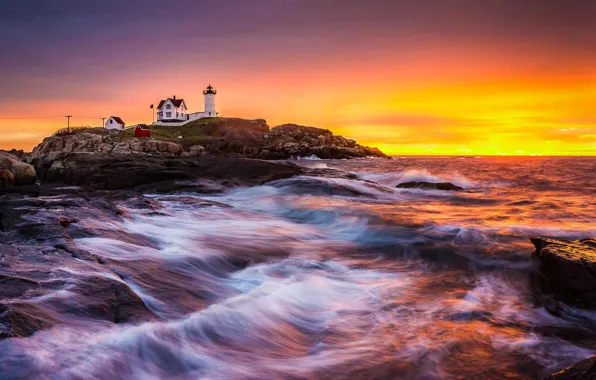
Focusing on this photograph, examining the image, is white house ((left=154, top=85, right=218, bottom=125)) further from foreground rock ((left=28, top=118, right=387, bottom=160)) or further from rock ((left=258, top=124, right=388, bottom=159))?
rock ((left=258, top=124, right=388, bottom=159))

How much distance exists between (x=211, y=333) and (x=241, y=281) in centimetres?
203

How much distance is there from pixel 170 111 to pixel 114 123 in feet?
46.0

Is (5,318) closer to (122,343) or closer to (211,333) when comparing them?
(122,343)

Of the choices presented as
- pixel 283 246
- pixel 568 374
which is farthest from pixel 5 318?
pixel 283 246

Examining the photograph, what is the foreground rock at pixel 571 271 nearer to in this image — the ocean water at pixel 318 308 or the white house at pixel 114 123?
the ocean water at pixel 318 308

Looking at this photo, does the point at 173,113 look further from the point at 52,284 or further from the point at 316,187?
the point at 52,284

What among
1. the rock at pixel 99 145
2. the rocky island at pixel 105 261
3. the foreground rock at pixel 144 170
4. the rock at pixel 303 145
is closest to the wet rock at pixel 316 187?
the rocky island at pixel 105 261

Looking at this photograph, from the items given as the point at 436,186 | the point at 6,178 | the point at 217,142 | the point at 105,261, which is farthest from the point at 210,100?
the point at 105,261

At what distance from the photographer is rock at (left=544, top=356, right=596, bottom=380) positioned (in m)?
2.76

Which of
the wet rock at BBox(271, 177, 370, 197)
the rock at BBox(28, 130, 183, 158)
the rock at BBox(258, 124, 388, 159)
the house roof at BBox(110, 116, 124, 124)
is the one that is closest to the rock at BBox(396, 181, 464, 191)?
the wet rock at BBox(271, 177, 370, 197)

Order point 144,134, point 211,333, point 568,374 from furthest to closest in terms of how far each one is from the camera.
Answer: point 144,134 → point 211,333 → point 568,374

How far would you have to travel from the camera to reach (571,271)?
5938 millimetres

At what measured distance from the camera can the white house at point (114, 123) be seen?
328 feet

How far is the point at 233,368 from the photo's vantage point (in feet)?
13.5
